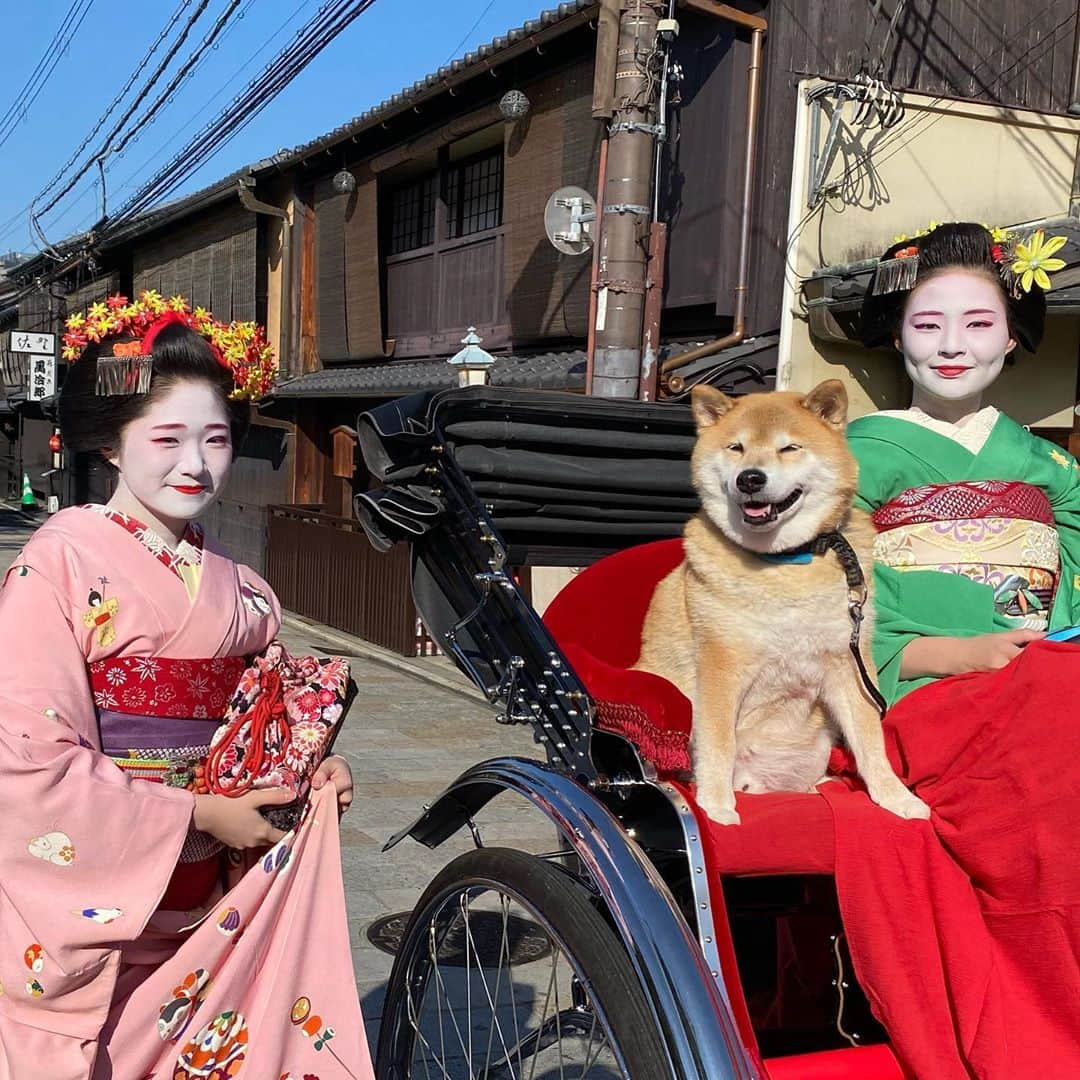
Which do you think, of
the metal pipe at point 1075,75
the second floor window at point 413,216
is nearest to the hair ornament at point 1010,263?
the metal pipe at point 1075,75

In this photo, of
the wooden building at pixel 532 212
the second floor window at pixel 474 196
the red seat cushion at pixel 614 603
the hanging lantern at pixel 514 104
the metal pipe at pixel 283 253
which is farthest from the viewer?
the metal pipe at pixel 283 253

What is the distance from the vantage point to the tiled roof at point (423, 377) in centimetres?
827

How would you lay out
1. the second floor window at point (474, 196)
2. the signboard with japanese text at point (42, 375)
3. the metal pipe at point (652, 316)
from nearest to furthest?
1. the metal pipe at point (652, 316)
2. the second floor window at point (474, 196)
3. the signboard with japanese text at point (42, 375)

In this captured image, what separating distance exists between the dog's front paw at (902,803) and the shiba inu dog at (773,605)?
0.04 metres

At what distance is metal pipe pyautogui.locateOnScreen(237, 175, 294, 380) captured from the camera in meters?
13.8

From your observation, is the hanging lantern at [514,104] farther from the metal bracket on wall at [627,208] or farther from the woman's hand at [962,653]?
the woman's hand at [962,653]

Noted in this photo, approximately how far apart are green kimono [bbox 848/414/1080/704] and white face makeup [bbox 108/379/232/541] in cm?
141

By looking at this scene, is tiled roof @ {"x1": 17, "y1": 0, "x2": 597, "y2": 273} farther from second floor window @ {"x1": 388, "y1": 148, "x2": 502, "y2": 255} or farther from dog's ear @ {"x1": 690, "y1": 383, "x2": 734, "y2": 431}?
dog's ear @ {"x1": 690, "y1": 383, "x2": 734, "y2": 431}

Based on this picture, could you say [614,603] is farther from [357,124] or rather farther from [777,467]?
[357,124]

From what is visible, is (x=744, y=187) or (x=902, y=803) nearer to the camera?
(x=902, y=803)

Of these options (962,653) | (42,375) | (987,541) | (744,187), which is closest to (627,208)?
(744,187)

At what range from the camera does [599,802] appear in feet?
6.77

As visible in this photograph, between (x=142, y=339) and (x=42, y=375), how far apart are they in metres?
20.3

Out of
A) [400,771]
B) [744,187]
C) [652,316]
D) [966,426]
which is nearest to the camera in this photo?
[966,426]
